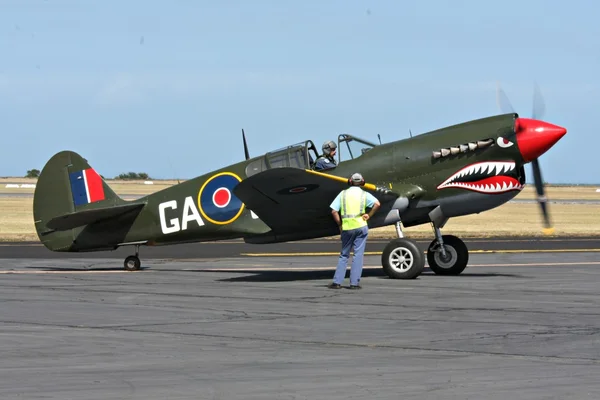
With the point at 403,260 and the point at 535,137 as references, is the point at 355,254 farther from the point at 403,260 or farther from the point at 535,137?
the point at 535,137

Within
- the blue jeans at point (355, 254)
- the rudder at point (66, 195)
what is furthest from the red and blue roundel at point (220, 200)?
the blue jeans at point (355, 254)

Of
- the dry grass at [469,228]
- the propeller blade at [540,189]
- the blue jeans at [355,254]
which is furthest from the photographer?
the dry grass at [469,228]

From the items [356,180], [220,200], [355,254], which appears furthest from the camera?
[220,200]

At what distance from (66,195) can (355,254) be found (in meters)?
7.40

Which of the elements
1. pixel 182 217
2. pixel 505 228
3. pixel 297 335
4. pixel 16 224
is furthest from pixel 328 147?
pixel 16 224

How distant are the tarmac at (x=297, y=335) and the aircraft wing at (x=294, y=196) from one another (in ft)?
3.27

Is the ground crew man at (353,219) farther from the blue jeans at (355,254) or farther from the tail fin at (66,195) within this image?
the tail fin at (66,195)

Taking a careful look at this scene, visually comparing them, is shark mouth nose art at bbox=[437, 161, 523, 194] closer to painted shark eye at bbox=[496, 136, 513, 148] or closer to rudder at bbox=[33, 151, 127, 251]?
painted shark eye at bbox=[496, 136, 513, 148]

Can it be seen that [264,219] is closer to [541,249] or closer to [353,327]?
[353,327]

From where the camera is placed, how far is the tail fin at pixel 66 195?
59.3 feet

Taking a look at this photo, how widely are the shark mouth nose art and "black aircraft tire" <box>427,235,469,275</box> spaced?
4.23 ft

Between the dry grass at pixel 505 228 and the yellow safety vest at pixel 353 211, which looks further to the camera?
the dry grass at pixel 505 228

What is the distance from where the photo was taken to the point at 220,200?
54.2 ft

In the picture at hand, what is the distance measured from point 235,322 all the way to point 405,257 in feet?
18.5
